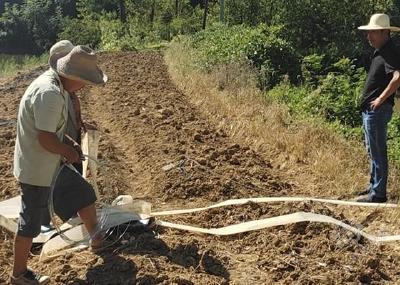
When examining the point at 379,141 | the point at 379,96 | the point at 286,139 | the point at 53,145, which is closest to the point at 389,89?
the point at 379,96

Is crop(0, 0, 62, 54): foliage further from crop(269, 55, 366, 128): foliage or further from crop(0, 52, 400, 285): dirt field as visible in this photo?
crop(0, 52, 400, 285): dirt field

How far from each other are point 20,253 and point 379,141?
3.62 metres

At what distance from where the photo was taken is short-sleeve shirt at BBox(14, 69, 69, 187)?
135 inches

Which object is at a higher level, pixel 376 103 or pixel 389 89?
pixel 389 89

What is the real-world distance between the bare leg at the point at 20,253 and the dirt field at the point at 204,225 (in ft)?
0.96

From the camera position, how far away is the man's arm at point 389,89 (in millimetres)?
5113

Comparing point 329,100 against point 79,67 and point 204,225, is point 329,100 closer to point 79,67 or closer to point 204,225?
point 204,225

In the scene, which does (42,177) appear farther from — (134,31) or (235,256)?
(134,31)

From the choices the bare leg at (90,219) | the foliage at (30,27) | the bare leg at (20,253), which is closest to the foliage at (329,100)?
the bare leg at (90,219)

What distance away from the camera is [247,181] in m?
6.25

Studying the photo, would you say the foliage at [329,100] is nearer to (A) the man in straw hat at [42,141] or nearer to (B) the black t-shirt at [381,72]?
(B) the black t-shirt at [381,72]

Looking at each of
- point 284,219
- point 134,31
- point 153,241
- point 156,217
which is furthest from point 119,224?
point 134,31

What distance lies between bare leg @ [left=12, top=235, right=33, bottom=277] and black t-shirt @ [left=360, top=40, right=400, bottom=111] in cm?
360

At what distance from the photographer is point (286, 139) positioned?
25.0 feet
